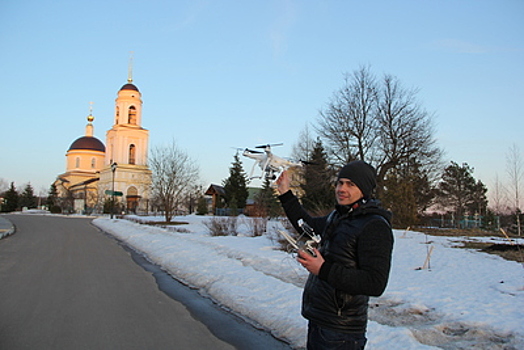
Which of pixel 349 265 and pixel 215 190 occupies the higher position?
pixel 215 190

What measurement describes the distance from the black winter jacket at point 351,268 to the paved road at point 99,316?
3278mm

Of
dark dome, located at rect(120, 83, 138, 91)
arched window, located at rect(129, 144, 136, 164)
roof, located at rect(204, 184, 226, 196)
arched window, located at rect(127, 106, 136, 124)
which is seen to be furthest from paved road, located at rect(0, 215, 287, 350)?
Answer: dark dome, located at rect(120, 83, 138, 91)

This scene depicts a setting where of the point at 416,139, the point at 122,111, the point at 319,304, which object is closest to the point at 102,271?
the point at 319,304

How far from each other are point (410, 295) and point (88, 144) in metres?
110

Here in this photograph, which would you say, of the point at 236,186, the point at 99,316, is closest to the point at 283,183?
the point at 99,316

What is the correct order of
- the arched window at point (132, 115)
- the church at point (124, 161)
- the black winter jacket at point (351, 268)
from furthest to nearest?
the arched window at point (132, 115), the church at point (124, 161), the black winter jacket at point (351, 268)

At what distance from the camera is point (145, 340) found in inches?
225

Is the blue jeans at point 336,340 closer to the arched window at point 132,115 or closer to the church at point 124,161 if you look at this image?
the church at point 124,161

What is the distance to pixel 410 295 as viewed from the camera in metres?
7.95

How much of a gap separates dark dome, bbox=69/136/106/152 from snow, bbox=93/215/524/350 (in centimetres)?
10190

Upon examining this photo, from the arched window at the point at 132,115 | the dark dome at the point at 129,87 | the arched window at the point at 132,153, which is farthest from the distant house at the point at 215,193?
the dark dome at the point at 129,87

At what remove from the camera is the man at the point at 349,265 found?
255 cm

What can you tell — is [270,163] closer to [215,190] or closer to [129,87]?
[215,190]

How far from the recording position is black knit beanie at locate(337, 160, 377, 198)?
2.85 m
